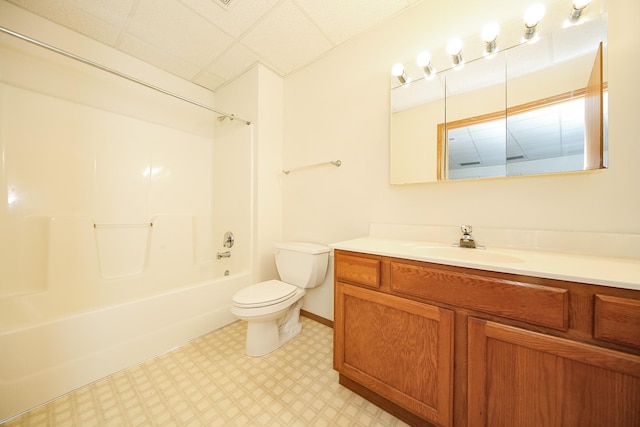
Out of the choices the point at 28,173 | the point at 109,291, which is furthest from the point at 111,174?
the point at 109,291

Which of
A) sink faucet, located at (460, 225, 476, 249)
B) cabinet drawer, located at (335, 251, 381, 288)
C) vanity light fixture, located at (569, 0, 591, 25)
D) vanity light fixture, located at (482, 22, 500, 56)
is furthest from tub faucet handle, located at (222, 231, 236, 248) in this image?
vanity light fixture, located at (569, 0, 591, 25)

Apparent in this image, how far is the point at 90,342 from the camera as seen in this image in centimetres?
125

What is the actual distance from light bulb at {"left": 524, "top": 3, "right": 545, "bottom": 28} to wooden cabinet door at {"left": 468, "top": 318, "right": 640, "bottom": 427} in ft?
4.49

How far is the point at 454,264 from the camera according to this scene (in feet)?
2.77

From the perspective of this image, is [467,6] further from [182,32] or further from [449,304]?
[182,32]

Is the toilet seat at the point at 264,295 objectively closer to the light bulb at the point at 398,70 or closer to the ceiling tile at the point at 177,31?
the light bulb at the point at 398,70

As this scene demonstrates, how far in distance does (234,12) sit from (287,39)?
405 millimetres

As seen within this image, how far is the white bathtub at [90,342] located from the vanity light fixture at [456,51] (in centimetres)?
229

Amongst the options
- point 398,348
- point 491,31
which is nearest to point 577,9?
point 491,31

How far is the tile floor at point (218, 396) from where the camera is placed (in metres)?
1.03

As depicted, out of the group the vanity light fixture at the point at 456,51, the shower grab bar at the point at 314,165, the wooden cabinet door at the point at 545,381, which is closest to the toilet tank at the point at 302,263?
the shower grab bar at the point at 314,165

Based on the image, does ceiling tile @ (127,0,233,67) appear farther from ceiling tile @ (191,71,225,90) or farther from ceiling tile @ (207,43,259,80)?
ceiling tile @ (191,71,225,90)

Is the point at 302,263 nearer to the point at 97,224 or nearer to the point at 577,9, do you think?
the point at 97,224

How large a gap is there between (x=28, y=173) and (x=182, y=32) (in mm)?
1506
